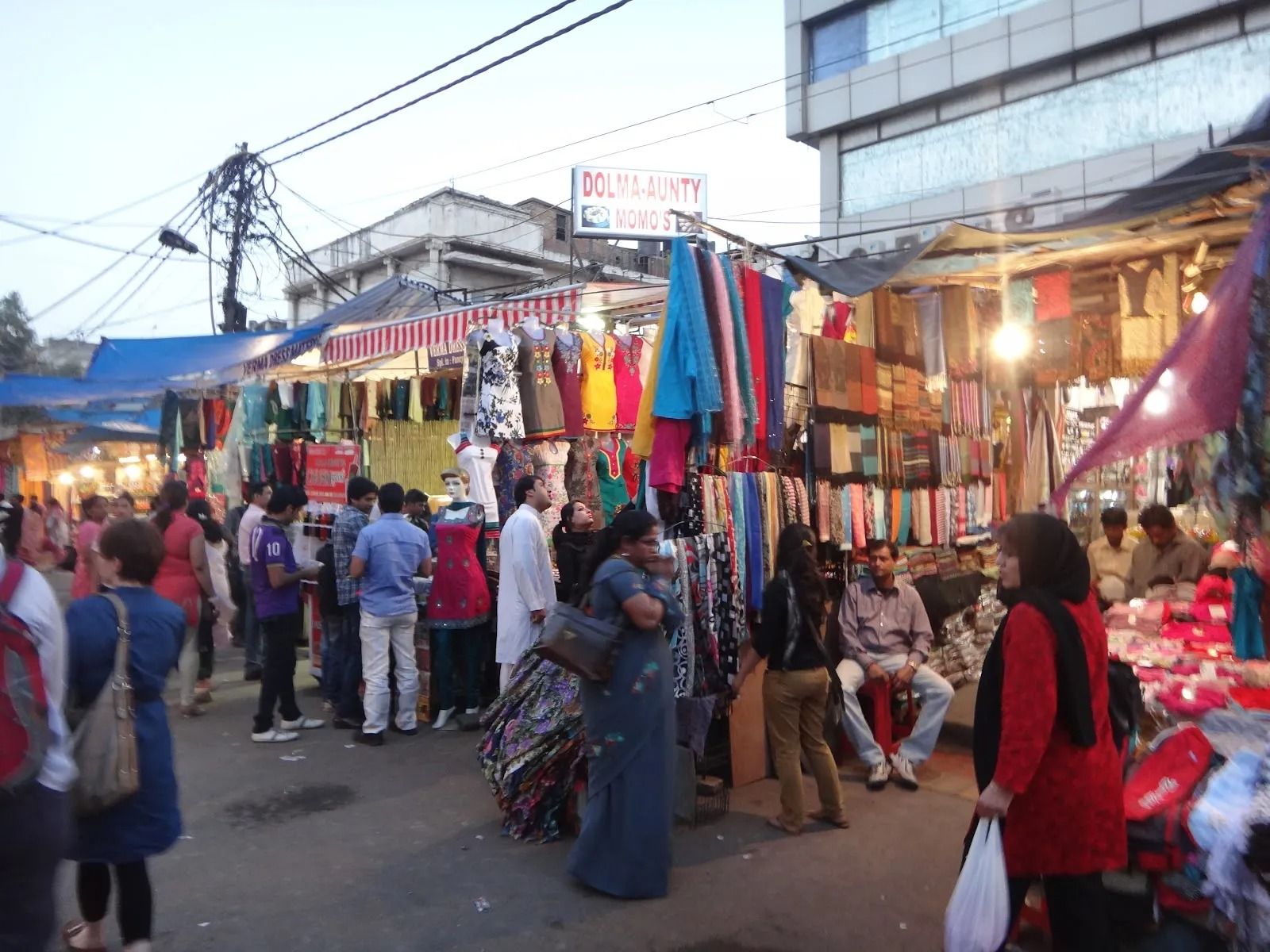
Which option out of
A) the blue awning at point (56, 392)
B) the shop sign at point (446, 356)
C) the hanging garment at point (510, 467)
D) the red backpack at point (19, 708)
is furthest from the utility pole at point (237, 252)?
the red backpack at point (19, 708)

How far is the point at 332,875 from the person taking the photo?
4320 mm

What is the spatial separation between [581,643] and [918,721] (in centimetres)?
273

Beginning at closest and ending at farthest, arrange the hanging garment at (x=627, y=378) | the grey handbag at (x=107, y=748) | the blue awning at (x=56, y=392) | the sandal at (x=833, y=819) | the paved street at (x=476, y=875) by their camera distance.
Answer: the grey handbag at (x=107, y=748), the paved street at (x=476, y=875), the sandal at (x=833, y=819), the hanging garment at (x=627, y=378), the blue awning at (x=56, y=392)

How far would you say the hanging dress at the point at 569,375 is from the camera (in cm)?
679

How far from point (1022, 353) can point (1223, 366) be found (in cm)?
382

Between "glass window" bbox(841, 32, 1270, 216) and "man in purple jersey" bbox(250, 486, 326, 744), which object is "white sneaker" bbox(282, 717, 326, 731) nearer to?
"man in purple jersey" bbox(250, 486, 326, 744)

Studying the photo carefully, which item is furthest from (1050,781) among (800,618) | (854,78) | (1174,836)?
(854,78)

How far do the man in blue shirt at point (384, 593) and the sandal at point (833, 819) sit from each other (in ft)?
10.3

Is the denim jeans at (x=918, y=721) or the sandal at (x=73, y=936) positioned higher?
the denim jeans at (x=918, y=721)

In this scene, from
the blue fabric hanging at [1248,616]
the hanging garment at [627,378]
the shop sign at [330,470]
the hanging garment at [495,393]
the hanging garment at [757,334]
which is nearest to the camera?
the blue fabric hanging at [1248,616]

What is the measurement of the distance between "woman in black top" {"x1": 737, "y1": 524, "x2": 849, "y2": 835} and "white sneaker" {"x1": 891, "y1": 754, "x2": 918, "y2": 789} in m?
0.77

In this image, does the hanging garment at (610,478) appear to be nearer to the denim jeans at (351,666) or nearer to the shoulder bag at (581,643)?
the denim jeans at (351,666)

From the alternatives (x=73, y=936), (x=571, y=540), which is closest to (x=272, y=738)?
(x=571, y=540)

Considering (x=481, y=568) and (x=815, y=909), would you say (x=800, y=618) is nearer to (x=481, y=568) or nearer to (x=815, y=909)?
(x=815, y=909)
